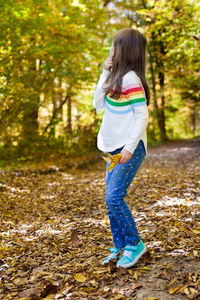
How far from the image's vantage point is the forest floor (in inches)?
88.0

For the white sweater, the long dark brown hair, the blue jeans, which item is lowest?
the blue jeans

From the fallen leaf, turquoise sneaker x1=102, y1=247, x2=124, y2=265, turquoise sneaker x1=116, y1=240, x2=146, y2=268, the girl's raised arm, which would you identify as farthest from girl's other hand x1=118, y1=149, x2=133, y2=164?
the fallen leaf

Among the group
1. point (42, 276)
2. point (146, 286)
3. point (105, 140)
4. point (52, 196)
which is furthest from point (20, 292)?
point (52, 196)

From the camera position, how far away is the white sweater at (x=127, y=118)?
2.28 metres

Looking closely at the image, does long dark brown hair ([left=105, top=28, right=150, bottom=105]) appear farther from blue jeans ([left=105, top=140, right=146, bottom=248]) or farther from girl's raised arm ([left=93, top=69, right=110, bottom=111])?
blue jeans ([left=105, top=140, right=146, bottom=248])

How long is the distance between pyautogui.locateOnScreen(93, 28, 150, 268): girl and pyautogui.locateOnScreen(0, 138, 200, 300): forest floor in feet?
0.88

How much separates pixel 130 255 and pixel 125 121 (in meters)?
1.10

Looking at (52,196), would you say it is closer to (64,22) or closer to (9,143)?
(9,143)

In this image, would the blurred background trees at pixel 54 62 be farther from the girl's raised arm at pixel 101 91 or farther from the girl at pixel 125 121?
the girl at pixel 125 121

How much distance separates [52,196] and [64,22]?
460 centimetres

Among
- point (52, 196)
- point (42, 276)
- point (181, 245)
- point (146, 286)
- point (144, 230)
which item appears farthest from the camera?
point (52, 196)

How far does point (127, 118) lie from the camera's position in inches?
92.2

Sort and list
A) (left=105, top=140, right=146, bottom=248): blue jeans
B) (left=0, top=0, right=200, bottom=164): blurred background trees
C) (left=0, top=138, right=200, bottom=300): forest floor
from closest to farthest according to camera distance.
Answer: (left=0, top=138, right=200, bottom=300): forest floor
(left=105, top=140, right=146, bottom=248): blue jeans
(left=0, top=0, right=200, bottom=164): blurred background trees

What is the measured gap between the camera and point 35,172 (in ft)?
23.7
